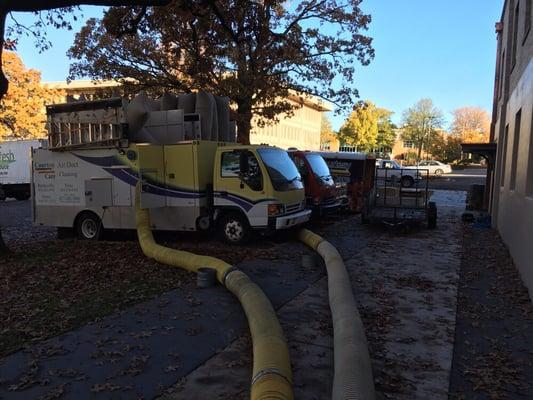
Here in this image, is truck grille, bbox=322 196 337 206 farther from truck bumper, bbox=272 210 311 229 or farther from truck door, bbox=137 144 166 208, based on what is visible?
truck door, bbox=137 144 166 208

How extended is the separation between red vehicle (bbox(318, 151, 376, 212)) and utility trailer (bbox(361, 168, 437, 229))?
2.22 m

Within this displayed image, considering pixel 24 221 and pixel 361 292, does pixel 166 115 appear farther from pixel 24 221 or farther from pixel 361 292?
pixel 24 221

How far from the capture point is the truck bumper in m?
10.7

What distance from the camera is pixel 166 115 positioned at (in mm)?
11586

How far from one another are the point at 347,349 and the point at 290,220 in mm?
6971

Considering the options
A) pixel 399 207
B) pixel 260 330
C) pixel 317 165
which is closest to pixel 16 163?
pixel 317 165

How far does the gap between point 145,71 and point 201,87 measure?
9.14 ft

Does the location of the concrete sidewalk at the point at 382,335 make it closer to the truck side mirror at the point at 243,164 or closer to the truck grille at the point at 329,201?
the truck side mirror at the point at 243,164

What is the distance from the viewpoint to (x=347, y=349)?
416cm

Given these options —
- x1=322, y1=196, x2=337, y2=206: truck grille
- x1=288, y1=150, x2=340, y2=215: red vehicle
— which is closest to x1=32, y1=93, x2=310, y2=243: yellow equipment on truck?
x1=288, y1=150, x2=340, y2=215: red vehicle

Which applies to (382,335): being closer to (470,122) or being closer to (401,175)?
(401,175)

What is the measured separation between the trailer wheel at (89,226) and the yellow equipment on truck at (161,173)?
0.08ft

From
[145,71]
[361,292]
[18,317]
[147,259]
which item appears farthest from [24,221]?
[361,292]

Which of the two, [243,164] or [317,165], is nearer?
[243,164]
